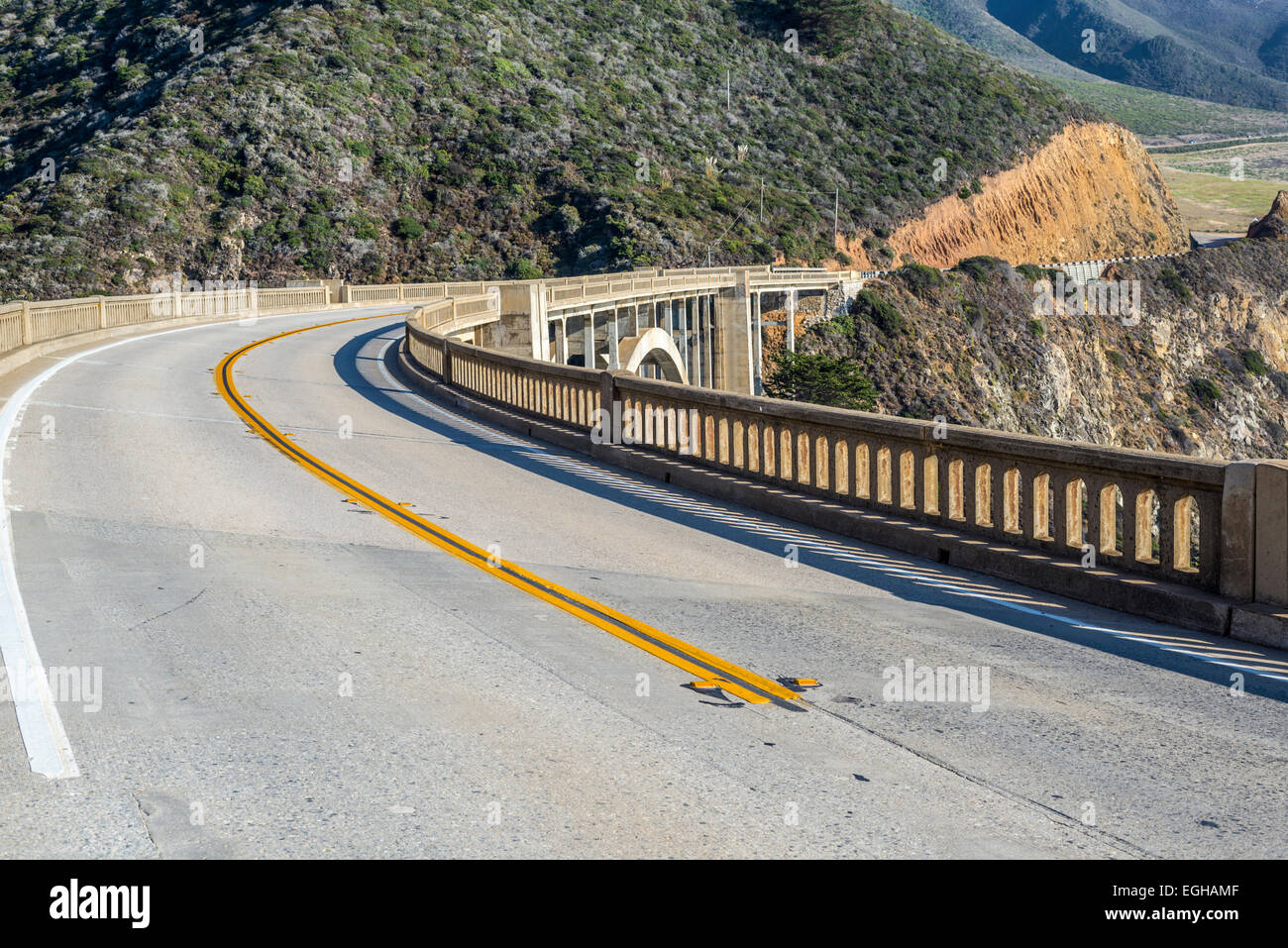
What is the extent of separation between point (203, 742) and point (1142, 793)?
4123 mm

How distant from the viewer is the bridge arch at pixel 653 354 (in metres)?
49.5

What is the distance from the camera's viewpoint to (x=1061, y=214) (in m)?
109

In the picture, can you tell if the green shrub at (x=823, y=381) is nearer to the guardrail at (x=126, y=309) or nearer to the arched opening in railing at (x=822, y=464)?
the guardrail at (x=126, y=309)

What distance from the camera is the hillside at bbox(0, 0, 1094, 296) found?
70.0 m

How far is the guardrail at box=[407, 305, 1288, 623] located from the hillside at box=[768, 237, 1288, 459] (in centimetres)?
5513

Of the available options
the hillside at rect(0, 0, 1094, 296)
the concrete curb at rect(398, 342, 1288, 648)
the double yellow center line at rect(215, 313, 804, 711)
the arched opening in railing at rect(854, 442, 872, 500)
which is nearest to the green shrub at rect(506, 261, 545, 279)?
the hillside at rect(0, 0, 1094, 296)

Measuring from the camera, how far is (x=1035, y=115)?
111438mm

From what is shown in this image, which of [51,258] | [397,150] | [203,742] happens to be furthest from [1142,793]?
[397,150]

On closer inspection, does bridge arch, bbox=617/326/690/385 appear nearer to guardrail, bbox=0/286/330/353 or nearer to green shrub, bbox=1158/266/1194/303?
guardrail, bbox=0/286/330/353

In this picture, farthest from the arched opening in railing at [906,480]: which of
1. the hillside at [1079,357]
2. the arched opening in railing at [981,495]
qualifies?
the hillside at [1079,357]

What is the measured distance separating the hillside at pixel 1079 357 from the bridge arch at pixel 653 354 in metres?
11.6
